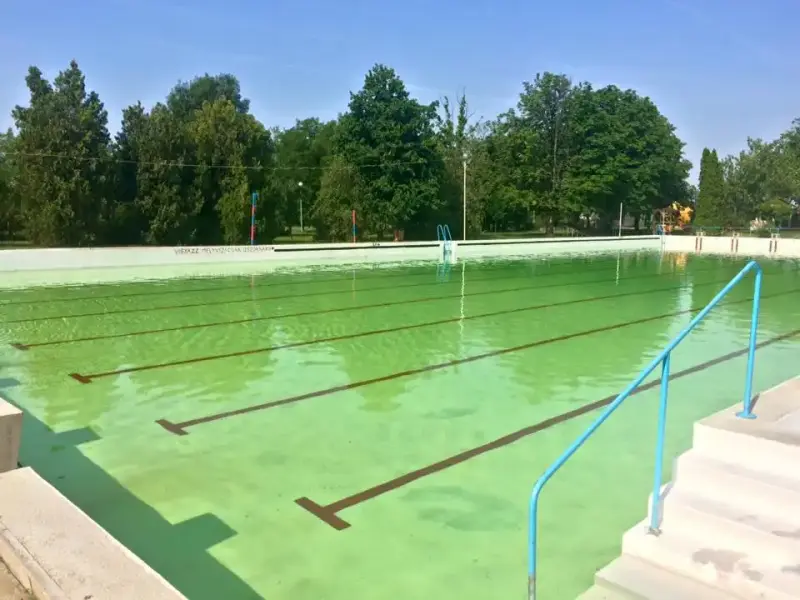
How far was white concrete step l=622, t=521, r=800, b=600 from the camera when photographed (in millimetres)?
2303

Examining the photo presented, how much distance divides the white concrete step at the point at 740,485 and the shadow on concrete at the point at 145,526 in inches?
78.7

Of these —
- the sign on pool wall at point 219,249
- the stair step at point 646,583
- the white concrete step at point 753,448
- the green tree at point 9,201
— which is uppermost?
the green tree at point 9,201

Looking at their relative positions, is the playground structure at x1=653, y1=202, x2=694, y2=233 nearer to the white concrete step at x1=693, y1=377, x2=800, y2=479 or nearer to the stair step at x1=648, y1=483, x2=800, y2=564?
the white concrete step at x1=693, y1=377, x2=800, y2=479

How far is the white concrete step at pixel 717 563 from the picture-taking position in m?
2.30

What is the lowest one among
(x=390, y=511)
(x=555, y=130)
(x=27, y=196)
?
(x=390, y=511)

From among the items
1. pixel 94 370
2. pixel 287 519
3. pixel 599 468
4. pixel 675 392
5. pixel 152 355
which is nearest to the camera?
pixel 287 519

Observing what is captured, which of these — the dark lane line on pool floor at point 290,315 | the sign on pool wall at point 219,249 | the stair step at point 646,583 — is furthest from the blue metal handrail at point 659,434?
the sign on pool wall at point 219,249

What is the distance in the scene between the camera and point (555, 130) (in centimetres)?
3938

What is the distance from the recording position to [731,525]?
2.58 m

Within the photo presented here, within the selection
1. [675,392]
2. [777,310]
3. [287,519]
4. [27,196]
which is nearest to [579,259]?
[777,310]

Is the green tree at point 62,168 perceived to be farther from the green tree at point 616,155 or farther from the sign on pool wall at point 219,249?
the green tree at point 616,155

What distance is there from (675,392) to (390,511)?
11.3ft

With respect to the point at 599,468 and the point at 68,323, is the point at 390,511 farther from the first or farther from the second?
the point at 68,323

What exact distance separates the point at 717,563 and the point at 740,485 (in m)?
0.42
